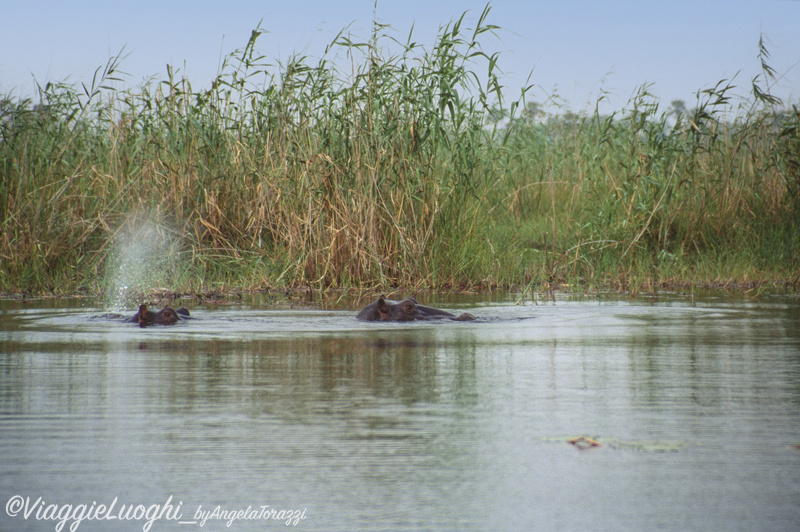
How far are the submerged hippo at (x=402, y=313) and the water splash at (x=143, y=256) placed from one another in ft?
10.4

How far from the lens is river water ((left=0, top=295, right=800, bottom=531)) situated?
6.88 ft

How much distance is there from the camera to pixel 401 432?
2.77m

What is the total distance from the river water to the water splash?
341cm

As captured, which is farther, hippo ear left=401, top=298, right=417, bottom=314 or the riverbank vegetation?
the riverbank vegetation

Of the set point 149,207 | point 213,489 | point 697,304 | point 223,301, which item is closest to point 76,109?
point 149,207

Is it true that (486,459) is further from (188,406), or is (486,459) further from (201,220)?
(201,220)

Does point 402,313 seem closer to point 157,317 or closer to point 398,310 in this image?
point 398,310

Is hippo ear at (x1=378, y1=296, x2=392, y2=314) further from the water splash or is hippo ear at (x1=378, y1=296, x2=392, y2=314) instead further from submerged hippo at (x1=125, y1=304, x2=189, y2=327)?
the water splash

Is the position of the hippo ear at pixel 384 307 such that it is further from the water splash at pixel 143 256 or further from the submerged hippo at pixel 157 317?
the water splash at pixel 143 256

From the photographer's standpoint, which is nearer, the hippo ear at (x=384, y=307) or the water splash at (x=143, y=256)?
the hippo ear at (x=384, y=307)

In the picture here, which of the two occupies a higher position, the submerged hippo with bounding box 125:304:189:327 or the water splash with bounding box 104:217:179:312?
the water splash with bounding box 104:217:179:312

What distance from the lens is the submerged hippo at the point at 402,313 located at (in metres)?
6.06

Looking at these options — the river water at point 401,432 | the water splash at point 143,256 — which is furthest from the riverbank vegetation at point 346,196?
the river water at point 401,432

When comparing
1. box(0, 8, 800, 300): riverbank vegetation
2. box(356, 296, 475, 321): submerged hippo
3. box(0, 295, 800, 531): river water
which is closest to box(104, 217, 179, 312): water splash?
box(0, 8, 800, 300): riverbank vegetation
